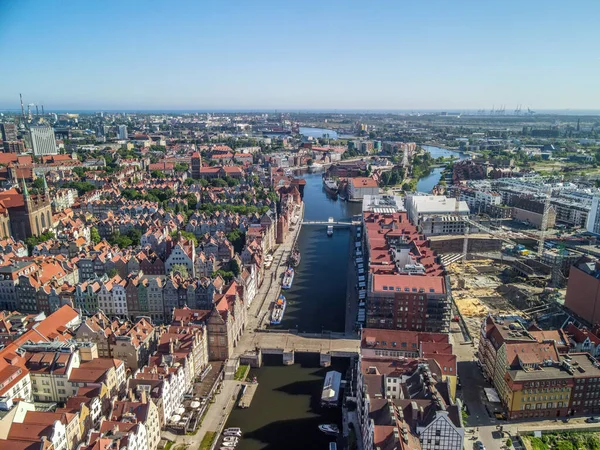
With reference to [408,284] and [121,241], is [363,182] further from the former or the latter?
[408,284]

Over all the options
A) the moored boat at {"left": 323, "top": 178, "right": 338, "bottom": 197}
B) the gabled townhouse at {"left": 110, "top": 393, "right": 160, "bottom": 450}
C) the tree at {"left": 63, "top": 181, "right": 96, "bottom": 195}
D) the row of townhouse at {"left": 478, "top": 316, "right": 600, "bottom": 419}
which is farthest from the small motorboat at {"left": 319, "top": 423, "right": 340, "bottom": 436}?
the moored boat at {"left": 323, "top": 178, "right": 338, "bottom": 197}

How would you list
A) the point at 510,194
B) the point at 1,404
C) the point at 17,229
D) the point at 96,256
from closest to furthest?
1. the point at 1,404
2. the point at 96,256
3. the point at 17,229
4. the point at 510,194

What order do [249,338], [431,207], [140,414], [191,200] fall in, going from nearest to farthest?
1. [140,414]
2. [249,338]
3. [431,207]
4. [191,200]

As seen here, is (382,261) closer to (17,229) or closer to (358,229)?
(358,229)

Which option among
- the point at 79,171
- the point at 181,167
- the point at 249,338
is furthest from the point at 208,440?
the point at 181,167

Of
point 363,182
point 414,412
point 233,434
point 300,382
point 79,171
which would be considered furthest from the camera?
point 79,171

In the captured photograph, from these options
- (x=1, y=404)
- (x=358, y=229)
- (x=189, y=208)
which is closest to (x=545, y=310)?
(x=358, y=229)
